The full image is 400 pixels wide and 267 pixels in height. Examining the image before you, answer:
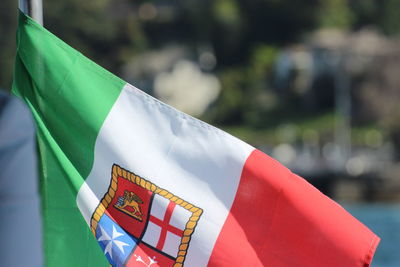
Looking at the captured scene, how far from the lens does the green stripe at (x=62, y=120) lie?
110 inches

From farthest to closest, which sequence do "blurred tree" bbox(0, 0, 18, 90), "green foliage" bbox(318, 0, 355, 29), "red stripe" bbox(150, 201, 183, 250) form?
1. "green foliage" bbox(318, 0, 355, 29)
2. "blurred tree" bbox(0, 0, 18, 90)
3. "red stripe" bbox(150, 201, 183, 250)

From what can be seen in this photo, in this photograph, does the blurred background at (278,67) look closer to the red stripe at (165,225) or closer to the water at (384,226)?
the water at (384,226)

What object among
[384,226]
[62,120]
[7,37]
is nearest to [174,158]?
[62,120]

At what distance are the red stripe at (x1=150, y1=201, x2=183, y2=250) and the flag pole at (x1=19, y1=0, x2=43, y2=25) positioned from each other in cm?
53

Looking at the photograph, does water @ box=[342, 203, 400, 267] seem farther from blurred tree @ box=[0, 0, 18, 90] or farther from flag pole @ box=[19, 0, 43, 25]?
flag pole @ box=[19, 0, 43, 25]

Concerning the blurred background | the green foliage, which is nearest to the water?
the blurred background

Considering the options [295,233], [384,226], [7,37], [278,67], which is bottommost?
[295,233]

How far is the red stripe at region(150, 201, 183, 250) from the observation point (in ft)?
9.10

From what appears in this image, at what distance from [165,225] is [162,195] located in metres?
0.07

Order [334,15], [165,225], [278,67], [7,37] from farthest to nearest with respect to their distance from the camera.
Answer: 1. [334,15]
2. [278,67]
3. [7,37]
4. [165,225]

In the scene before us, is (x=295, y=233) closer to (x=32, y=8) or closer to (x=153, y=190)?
(x=153, y=190)

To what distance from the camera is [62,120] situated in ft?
9.18

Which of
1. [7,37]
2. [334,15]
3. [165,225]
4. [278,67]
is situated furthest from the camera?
[334,15]

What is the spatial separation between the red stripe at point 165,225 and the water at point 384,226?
17335mm
